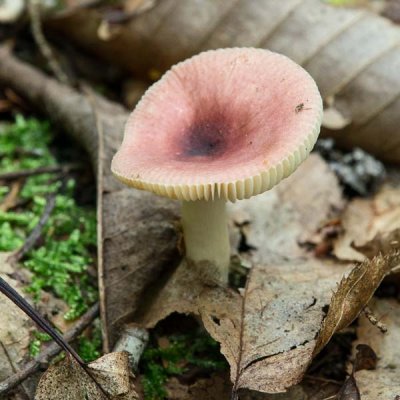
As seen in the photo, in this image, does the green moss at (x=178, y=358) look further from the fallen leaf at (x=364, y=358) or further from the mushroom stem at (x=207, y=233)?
the fallen leaf at (x=364, y=358)

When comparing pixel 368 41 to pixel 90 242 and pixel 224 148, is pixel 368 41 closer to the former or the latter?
pixel 224 148

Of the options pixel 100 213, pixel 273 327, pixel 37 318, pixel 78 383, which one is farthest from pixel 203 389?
pixel 100 213

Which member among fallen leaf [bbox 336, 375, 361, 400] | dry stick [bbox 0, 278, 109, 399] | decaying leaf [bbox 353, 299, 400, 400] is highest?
dry stick [bbox 0, 278, 109, 399]

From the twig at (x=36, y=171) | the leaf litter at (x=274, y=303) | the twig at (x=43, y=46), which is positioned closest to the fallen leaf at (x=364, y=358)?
the leaf litter at (x=274, y=303)

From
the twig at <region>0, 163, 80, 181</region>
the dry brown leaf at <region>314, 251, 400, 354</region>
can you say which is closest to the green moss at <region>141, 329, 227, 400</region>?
the dry brown leaf at <region>314, 251, 400, 354</region>

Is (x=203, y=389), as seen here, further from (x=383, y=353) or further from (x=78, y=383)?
(x=383, y=353)

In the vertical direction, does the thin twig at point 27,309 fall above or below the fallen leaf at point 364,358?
above

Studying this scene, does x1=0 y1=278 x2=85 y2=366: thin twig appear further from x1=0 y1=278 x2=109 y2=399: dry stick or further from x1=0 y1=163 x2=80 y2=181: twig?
x1=0 y1=163 x2=80 y2=181: twig
